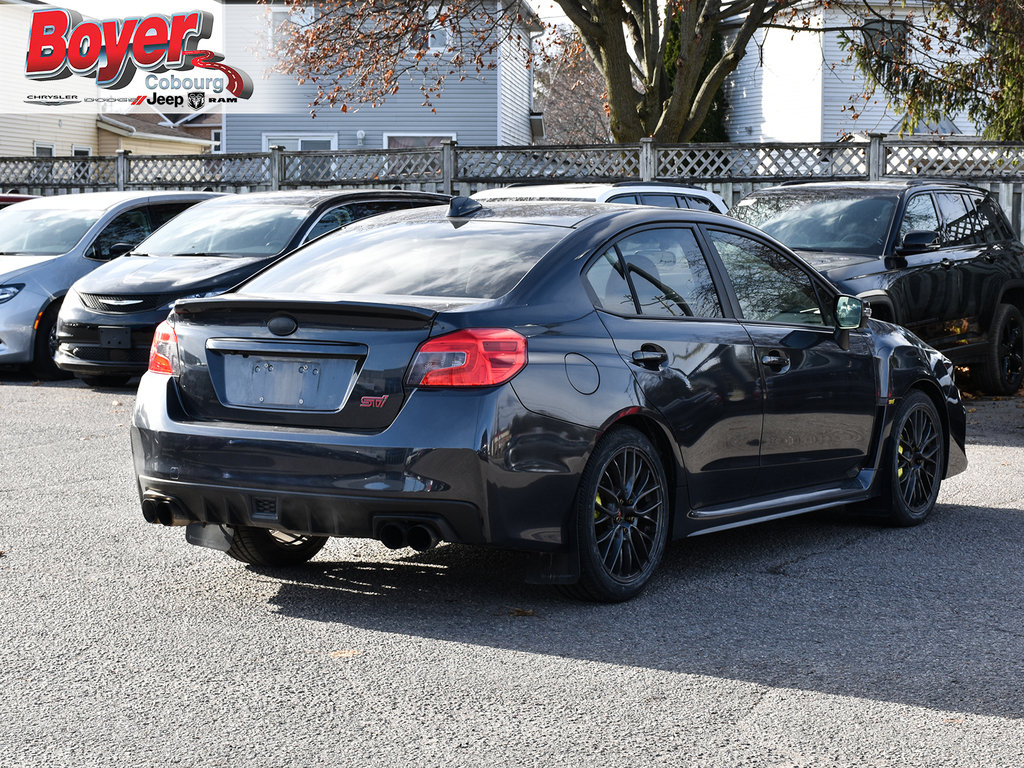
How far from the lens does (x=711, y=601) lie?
5.59m

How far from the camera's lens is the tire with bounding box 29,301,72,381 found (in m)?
13.8

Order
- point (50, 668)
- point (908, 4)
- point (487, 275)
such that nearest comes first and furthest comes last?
point (50, 668)
point (487, 275)
point (908, 4)

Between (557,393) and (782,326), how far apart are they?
1732 millimetres

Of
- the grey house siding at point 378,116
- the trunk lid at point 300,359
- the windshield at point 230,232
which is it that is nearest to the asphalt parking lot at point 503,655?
the trunk lid at point 300,359

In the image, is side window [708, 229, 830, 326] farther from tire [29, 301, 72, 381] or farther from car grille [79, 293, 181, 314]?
tire [29, 301, 72, 381]

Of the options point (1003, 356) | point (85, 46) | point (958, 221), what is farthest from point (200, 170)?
point (1003, 356)

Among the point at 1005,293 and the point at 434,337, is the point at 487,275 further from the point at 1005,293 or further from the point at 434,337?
the point at 1005,293

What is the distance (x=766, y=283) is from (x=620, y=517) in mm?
1672

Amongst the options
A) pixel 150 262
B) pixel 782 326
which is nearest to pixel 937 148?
pixel 150 262

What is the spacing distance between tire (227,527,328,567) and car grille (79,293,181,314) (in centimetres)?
660

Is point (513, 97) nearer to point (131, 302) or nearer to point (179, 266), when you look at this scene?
point (179, 266)

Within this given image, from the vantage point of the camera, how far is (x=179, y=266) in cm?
1284

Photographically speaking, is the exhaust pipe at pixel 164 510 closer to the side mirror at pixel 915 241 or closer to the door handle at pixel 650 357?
the door handle at pixel 650 357

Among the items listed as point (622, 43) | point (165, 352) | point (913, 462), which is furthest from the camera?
point (622, 43)
